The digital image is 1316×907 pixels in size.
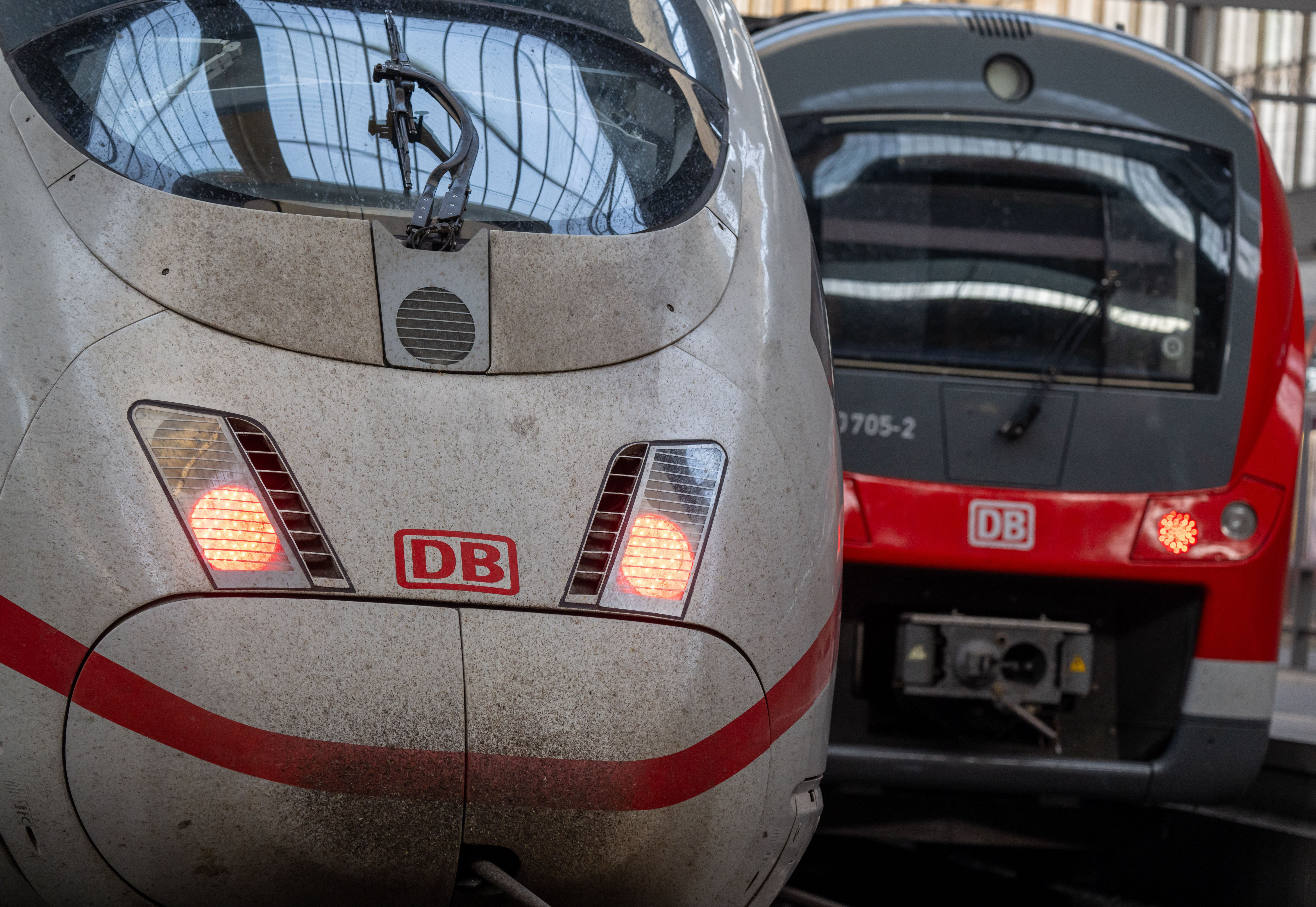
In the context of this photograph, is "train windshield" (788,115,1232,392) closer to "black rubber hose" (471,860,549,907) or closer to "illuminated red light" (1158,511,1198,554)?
"illuminated red light" (1158,511,1198,554)

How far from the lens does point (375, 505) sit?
75.9 inches

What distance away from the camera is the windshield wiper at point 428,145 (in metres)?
2.06

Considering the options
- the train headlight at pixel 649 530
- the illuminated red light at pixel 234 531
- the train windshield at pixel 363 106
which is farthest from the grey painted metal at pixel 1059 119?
the illuminated red light at pixel 234 531

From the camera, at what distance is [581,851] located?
1953 mm

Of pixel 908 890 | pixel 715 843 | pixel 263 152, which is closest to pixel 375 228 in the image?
pixel 263 152

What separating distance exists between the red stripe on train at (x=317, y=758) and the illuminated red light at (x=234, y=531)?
0.60 feet

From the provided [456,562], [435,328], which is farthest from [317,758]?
[435,328]

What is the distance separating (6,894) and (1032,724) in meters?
2.46

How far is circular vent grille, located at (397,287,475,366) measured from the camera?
6.64ft

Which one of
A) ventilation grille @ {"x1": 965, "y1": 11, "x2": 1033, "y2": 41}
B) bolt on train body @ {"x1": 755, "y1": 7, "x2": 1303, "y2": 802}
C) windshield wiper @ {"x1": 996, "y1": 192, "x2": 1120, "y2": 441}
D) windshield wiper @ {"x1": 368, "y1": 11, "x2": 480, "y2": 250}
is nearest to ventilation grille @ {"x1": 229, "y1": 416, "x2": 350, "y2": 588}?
windshield wiper @ {"x1": 368, "y1": 11, "x2": 480, "y2": 250}

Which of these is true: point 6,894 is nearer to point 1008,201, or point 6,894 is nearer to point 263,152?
point 263,152

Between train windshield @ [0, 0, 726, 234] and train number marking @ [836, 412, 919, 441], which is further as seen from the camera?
train number marking @ [836, 412, 919, 441]

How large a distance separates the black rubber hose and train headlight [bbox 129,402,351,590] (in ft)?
1.41

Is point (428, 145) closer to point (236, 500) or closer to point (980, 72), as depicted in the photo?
point (236, 500)
